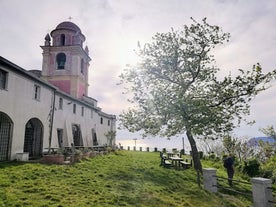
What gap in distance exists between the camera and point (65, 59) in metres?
33.8

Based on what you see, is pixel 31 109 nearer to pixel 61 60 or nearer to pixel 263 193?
pixel 263 193

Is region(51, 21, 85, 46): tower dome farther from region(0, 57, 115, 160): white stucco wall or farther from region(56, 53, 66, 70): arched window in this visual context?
region(0, 57, 115, 160): white stucco wall

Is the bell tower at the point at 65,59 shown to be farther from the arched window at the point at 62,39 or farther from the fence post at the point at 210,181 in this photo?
the fence post at the point at 210,181

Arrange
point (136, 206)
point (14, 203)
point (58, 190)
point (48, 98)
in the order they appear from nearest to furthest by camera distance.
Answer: point (14, 203) < point (136, 206) < point (58, 190) < point (48, 98)

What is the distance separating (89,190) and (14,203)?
9.49ft

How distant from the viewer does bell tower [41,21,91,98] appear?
33188 millimetres

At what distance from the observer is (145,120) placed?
754 inches

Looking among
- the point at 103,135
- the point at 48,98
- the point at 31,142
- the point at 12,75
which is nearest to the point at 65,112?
the point at 48,98

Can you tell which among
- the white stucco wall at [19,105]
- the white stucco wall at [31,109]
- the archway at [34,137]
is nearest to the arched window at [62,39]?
the white stucco wall at [31,109]

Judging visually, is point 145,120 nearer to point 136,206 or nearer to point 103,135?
point 136,206

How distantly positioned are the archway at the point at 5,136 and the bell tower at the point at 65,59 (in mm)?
17587

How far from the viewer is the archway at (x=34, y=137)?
19.2 metres

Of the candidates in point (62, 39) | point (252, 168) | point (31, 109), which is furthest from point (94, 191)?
point (62, 39)

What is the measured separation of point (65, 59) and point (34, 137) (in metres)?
16.9
